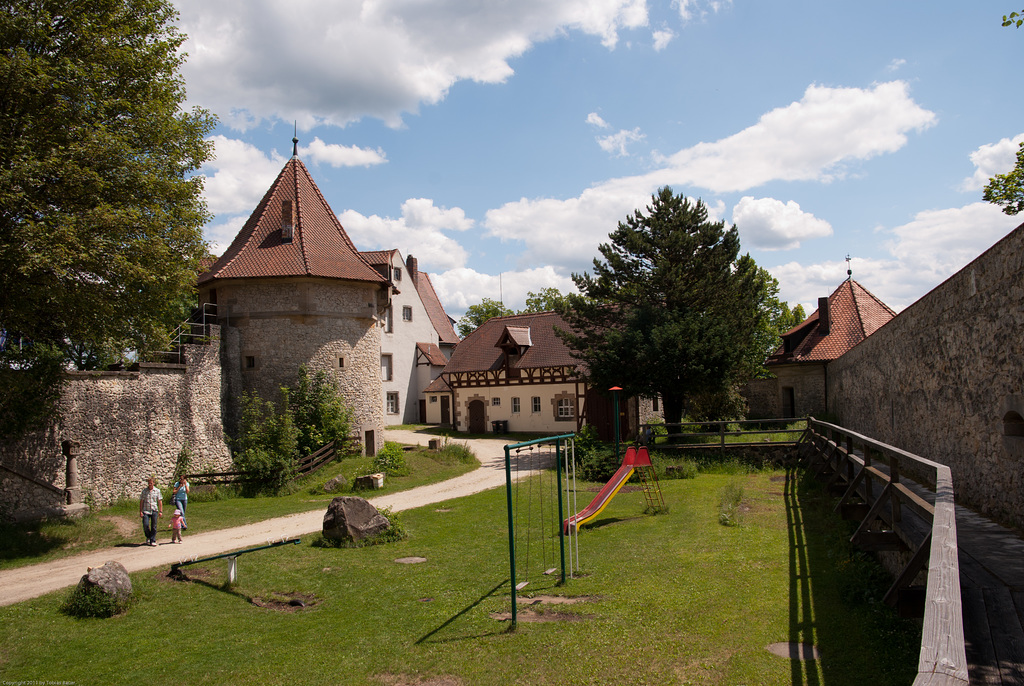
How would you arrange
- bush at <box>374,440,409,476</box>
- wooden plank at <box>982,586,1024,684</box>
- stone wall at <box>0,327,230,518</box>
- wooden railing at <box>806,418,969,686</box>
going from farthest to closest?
bush at <box>374,440,409,476</box>, stone wall at <box>0,327,230,518</box>, wooden plank at <box>982,586,1024,684</box>, wooden railing at <box>806,418,969,686</box>

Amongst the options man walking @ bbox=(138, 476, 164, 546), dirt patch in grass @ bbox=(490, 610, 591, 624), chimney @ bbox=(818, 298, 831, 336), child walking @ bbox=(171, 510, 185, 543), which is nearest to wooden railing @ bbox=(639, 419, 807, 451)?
chimney @ bbox=(818, 298, 831, 336)

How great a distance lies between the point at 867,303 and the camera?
28.8 m

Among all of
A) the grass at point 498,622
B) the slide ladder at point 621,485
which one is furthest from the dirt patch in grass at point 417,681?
the slide ladder at point 621,485

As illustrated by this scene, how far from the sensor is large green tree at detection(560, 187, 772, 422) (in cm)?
2184

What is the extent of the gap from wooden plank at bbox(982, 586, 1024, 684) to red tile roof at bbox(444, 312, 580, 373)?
25309 mm

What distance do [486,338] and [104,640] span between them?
28364 millimetres

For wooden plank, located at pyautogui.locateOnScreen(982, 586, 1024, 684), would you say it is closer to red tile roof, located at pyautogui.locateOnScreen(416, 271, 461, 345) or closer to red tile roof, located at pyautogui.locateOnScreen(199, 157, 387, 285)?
red tile roof, located at pyautogui.locateOnScreen(199, 157, 387, 285)

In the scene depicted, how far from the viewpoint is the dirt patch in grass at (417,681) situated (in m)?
5.92

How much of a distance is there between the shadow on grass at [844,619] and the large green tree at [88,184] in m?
12.8

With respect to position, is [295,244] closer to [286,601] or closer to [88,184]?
[88,184]

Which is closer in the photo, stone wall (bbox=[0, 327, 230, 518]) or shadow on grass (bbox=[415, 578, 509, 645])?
shadow on grass (bbox=[415, 578, 509, 645])

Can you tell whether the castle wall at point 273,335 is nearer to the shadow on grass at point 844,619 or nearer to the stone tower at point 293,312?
the stone tower at point 293,312

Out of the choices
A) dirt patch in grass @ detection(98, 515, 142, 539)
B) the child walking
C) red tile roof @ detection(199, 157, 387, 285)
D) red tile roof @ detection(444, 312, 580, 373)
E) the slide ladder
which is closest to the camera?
the slide ladder

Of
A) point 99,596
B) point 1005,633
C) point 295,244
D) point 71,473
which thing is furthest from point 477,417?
point 1005,633
